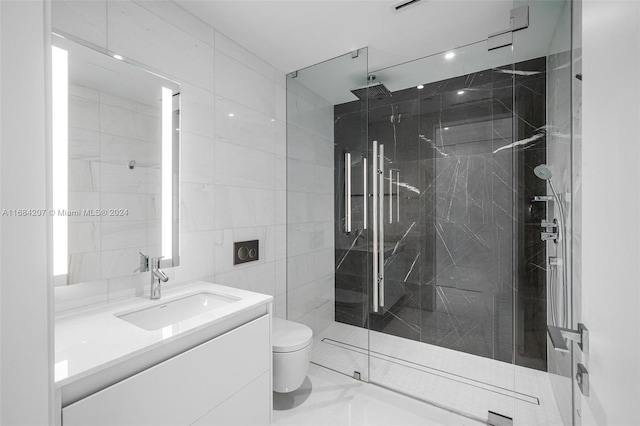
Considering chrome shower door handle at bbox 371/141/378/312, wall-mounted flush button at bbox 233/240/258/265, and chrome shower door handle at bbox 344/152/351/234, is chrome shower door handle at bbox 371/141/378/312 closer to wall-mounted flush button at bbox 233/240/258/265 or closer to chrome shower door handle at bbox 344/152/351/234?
chrome shower door handle at bbox 344/152/351/234

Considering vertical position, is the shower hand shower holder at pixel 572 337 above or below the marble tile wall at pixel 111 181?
below

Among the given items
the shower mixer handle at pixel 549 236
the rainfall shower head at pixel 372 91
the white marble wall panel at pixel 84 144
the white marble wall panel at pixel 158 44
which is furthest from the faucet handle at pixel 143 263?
the shower mixer handle at pixel 549 236

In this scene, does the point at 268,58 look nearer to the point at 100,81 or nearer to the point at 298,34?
the point at 298,34

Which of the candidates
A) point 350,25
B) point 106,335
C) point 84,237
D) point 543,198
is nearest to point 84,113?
point 84,237

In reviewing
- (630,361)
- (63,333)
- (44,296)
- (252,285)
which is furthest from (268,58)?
(630,361)

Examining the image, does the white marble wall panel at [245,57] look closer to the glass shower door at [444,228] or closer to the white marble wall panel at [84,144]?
the glass shower door at [444,228]

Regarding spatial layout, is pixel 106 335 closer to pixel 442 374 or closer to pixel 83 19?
Result: pixel 83 19

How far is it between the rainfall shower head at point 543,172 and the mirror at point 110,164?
204 cm

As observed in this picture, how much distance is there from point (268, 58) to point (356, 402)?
104 inches

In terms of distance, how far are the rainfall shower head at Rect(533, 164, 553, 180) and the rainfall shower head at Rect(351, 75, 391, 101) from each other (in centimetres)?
132

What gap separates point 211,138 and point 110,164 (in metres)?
0.63

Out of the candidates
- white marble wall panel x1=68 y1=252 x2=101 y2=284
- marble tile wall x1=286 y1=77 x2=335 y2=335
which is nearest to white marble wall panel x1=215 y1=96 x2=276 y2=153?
marble tile wall x1=286 y1=77 x2=335 y2=335

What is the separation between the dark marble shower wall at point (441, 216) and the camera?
2211 millimetres

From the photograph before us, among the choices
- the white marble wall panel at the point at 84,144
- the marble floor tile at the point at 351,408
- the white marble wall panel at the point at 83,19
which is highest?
the white marble wall panel at the point at 83,19
